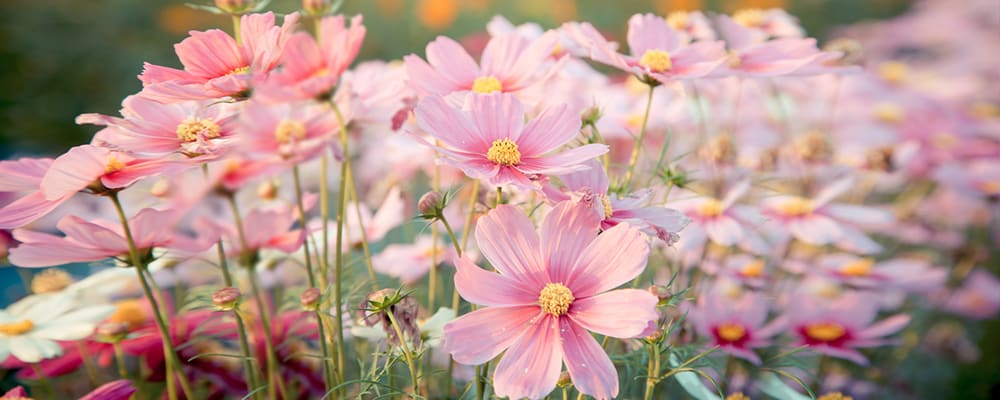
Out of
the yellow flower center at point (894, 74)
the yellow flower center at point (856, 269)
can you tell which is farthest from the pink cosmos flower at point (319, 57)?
the yellow flower center at point (894, 74)

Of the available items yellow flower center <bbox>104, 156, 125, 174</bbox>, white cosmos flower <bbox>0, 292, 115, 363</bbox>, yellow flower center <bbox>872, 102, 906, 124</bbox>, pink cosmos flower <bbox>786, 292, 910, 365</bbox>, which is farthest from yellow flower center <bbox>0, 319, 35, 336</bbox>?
yellow flower center <bbox>872, 102, 906, 124</bbox>

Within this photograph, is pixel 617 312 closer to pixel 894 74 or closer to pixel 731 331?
pixel 731 331

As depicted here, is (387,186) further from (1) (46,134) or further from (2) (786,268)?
(1) (46,134)

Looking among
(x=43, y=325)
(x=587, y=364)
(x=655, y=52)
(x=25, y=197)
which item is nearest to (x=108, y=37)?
(x=43, y=325)

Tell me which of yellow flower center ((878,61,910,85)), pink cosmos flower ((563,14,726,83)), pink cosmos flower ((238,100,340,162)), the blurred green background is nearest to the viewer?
pink cosmos flower ((238,100,340,162))

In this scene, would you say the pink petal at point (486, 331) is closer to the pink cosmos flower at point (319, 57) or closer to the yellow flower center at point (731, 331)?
the pink cosmos flower at point (319, 57)

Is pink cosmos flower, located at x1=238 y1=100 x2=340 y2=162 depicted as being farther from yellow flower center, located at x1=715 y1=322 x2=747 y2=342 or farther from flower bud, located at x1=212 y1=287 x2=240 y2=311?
yellow flower center, located at x1=715 y1=322 x2=747 y2=342
